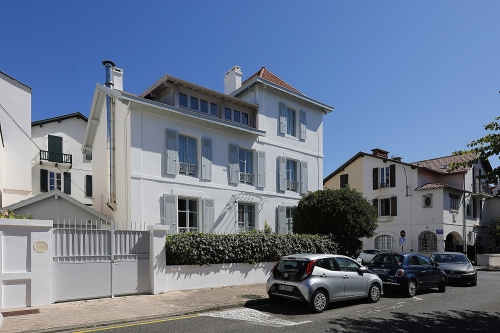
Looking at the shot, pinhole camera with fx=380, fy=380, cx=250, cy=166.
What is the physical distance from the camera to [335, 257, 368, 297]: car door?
405 inches

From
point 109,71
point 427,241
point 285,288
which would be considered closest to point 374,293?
point 285,288

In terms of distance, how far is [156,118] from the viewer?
1630 centimetres

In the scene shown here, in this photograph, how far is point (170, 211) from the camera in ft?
53.2

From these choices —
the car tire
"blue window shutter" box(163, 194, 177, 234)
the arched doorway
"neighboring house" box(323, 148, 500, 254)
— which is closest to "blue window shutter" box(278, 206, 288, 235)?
"blue window shutter" box(163, 194, 177, 234)

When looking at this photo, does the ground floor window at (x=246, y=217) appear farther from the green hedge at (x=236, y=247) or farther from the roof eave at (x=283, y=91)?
the roof eave at (x=283, y=91)

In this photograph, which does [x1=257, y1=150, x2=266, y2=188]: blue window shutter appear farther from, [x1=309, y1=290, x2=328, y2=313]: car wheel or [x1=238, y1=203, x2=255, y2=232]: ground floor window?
[x1=309, y1=290, x2=328, y2=313]: car wheel

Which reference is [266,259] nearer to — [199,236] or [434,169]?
[199,236]

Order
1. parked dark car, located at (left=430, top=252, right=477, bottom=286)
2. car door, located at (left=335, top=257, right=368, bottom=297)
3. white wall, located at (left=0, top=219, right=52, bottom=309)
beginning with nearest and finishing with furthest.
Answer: white wall, located at (left=0, top=219, right=52, bottom=309) < car door, located at (left=335, top=257, right=368, bottom=297) < parked dark car, located at (left=430, top=252, right=477, bottom=286)

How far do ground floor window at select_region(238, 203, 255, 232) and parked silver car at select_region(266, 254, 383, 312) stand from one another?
858 cm

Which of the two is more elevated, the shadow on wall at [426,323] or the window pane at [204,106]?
the window pane at [204,106]

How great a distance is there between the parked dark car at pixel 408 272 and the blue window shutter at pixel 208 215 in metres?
7.28

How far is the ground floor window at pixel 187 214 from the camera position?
17.0 metres

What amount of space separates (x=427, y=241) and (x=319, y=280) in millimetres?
26992

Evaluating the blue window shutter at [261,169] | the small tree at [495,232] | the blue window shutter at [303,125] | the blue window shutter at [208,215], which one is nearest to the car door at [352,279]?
the blue window shutter at [208,215]
